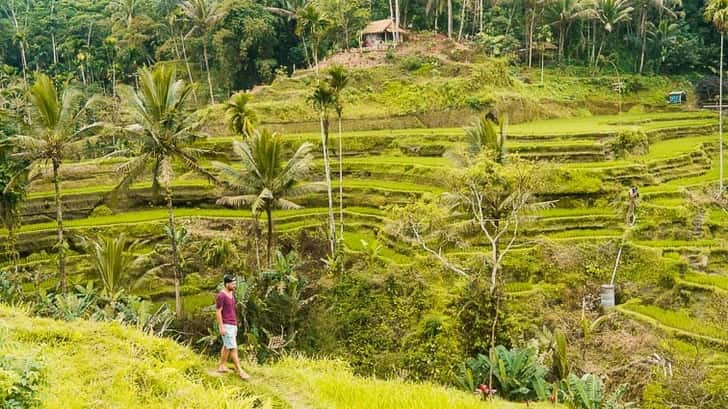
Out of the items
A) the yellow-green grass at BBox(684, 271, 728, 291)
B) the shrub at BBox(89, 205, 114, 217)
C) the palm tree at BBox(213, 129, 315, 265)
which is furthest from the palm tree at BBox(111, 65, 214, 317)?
the yellow-green grass at BBox(684, 271, 728, 291)

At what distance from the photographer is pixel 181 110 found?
52.6 ft

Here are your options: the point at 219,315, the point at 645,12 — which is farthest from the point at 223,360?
the point at 645,12

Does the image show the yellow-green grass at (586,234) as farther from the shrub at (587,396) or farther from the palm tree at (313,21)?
the palm tree at (313,21)

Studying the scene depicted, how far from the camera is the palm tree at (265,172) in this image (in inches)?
678

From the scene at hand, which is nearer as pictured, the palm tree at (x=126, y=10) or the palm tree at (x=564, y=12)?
the palm tree at (x=564, y=12)

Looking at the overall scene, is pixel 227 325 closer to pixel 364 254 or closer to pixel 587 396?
pixel 587 396

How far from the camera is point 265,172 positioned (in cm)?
1747

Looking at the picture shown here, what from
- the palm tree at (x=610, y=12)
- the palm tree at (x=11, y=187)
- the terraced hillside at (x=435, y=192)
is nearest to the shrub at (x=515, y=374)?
the terraced hillside at (x=435, y=192)

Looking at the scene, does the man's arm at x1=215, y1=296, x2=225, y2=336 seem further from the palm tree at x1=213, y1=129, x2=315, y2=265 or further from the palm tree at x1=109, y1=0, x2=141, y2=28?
the palm tree at x1=109, y1=0, x2=141, y2=28

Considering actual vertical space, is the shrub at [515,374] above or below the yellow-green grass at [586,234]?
below

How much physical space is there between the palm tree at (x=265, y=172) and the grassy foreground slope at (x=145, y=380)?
32.6 feet

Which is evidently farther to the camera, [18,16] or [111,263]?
[18,16]

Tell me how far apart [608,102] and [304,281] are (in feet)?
90.9

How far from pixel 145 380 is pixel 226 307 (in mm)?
1288
